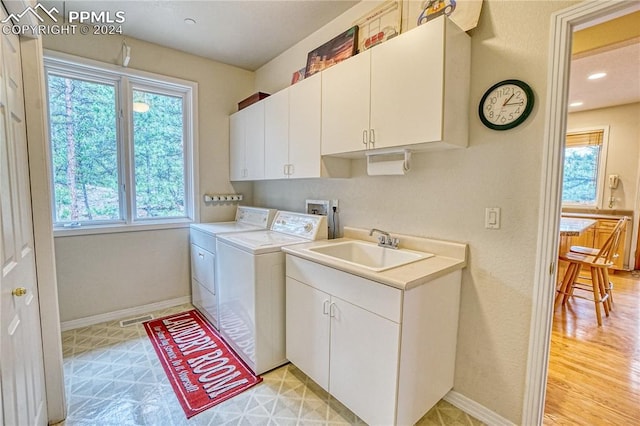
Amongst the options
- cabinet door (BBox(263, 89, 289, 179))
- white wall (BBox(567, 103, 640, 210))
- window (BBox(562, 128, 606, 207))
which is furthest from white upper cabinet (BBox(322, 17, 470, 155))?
window (BBox(562, 128, 606, 207))

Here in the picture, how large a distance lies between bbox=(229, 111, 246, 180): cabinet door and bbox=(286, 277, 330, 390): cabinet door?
1651 millimetres

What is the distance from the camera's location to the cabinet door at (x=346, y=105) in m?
1.74

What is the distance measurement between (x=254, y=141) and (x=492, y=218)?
215cm

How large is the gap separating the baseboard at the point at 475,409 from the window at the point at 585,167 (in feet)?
15.4

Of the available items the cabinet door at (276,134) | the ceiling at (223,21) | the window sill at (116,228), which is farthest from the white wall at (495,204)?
the window sill at (116,228)

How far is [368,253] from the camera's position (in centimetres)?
206

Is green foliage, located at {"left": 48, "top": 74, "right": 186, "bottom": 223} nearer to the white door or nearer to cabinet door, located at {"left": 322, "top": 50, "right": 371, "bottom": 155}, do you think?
the white door

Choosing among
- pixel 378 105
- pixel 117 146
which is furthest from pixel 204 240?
pixel 378 105

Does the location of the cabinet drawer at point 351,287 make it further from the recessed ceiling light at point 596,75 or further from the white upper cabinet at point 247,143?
the recessed ceiling light at point 596,75

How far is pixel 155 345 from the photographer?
2338 mm

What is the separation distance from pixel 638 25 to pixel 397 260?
5.74 ft

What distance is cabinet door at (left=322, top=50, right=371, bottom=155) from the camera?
1735mm

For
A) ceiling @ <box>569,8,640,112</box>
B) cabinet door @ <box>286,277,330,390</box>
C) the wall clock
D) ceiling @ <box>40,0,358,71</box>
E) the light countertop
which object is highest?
ceiling @ <box>40,0,358,71</box>

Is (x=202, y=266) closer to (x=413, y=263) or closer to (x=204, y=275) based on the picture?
(x=204, y=275)
